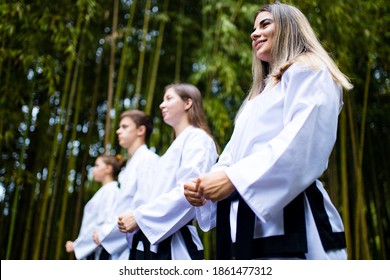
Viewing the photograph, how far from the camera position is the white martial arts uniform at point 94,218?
318 cm

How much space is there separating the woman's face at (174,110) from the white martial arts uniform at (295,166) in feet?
3.76

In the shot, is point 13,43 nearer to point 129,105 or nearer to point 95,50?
point 95,50

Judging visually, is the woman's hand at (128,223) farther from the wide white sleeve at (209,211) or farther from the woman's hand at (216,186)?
the woman's hand at (216,186)

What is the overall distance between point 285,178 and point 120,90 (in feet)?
10.0

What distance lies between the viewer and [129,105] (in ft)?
15.6

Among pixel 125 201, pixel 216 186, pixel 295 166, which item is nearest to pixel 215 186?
pixel 216 186

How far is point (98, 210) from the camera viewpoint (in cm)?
337

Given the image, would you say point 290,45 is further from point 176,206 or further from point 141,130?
point 141,130

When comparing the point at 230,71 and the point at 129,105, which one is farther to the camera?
the point at 129,105

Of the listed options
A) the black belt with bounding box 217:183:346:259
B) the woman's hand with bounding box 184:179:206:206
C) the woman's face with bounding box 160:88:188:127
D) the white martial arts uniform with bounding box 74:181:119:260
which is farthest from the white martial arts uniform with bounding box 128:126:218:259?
the white martial arts uniform with bounding box 74:181:119:260

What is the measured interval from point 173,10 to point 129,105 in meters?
1.11

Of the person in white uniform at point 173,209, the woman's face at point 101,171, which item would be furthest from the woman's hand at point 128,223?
the woman's face at point 101,171

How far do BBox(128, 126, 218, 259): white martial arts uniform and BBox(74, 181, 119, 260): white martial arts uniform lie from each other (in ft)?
3.07
